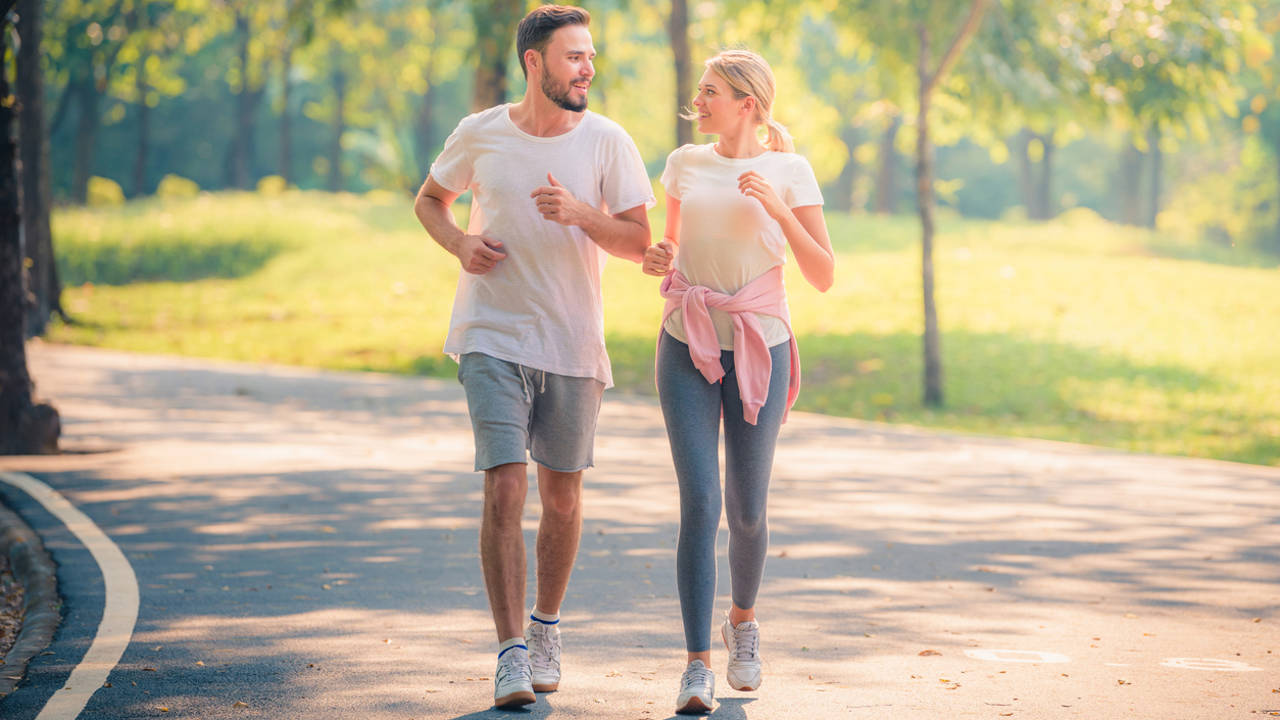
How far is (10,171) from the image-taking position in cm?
1113

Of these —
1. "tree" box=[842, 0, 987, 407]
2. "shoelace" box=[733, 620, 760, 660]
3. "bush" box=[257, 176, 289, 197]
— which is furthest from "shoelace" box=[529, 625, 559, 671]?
"bush" box=[257, 176, 289, 197]

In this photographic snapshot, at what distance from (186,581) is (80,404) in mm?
7817

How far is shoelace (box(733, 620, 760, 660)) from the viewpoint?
5117 millimetres

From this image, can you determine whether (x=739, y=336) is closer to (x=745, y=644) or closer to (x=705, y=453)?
(x=705, y=453)

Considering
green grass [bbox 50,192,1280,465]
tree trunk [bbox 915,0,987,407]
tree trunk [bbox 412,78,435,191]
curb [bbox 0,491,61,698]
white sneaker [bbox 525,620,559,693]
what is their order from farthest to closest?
tree trunk [bbox 412,78,435,191], green grass [bbox 50,192,1280,465], tree trunk [bbox 915,0,987,407], curb [bbox 0,491,61,698], white sneaker [bbox 525,620,559,693]

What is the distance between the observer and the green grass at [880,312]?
17.3 meters

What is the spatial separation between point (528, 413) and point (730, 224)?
3.03ft

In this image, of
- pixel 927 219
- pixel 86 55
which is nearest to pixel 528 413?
pixel 927 219

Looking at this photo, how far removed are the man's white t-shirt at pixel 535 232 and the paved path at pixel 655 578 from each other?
3.99ft

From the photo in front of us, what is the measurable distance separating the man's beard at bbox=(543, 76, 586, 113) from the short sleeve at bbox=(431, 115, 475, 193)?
1.04 ft

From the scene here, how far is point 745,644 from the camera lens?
5.12 m

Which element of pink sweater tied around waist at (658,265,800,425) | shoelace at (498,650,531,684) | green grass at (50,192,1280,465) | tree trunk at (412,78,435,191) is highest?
tree trunk at (412,78,435,191)

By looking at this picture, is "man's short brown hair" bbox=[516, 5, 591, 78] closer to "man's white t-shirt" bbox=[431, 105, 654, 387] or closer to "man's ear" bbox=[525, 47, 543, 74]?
"man's ear" bbox=[525, 47, 543, 74]

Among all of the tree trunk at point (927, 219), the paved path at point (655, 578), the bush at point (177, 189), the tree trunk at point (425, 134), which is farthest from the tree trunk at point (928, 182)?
the tree trunk at point (425, 134)
